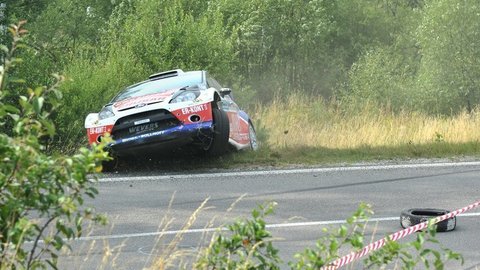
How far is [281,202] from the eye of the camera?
11336 mm

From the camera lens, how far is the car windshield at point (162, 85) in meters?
14.8

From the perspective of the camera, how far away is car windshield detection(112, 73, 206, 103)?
1483 centimetres

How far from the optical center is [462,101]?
1473 inches

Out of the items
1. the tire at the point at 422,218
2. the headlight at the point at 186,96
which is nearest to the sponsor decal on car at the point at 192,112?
the headlight at the point at 186,96

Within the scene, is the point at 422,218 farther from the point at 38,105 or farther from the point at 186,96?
the point at 38,105

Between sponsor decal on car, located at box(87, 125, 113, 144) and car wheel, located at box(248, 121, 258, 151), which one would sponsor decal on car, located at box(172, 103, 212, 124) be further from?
car wheel, located at box(248, 121, 258, 151)

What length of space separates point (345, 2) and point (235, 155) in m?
36.8

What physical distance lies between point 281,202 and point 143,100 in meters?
3.71

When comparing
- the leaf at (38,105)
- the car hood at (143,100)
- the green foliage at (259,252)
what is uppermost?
the leaf at (38,105)

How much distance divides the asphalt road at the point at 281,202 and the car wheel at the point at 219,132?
1.37ft

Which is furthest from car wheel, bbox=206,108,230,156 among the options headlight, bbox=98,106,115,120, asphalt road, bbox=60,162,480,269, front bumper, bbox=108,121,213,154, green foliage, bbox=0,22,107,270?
green foliage, bbox=0,22,107,270

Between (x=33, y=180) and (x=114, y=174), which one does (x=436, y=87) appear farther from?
(x=33, y=180)

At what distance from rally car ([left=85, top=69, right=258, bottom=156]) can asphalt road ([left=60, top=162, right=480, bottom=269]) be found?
0.47m

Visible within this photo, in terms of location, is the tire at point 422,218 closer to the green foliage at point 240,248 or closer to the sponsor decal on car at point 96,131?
the green foliage at point 240,248
